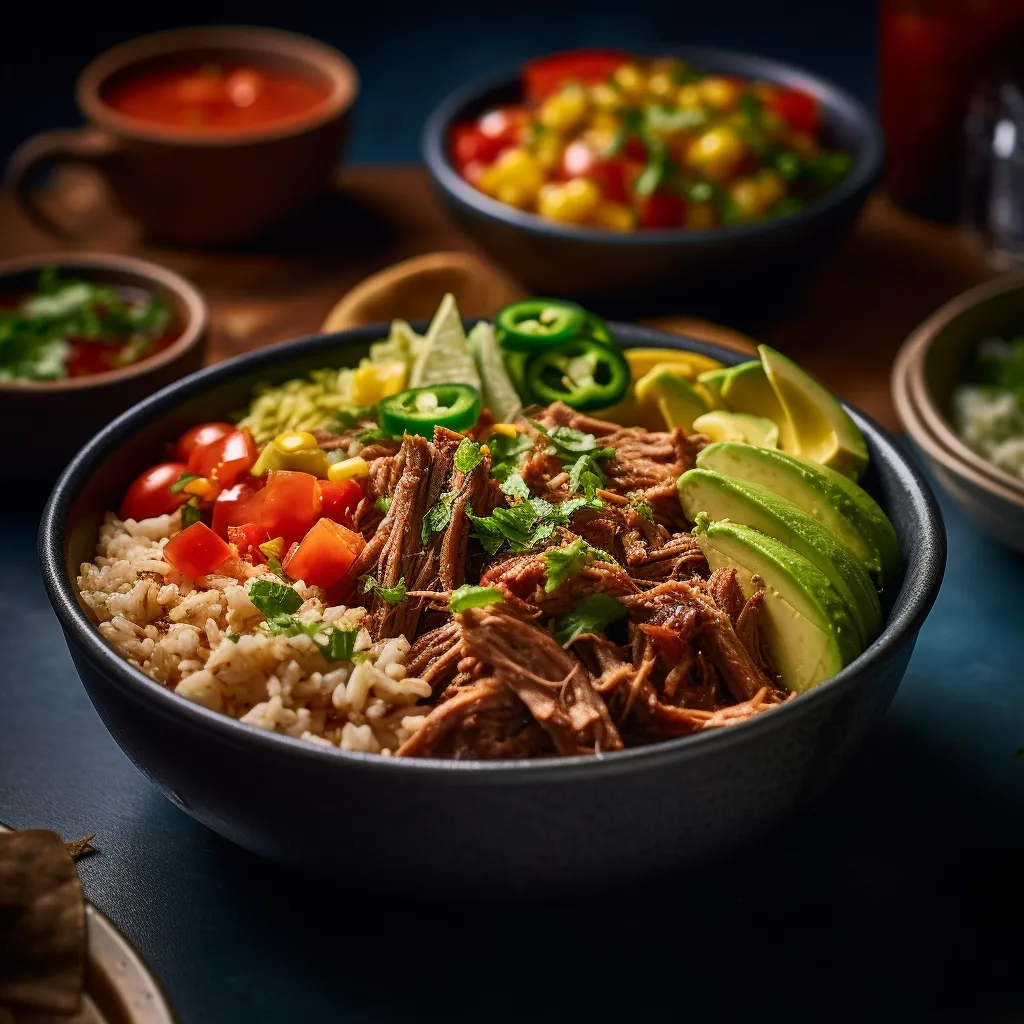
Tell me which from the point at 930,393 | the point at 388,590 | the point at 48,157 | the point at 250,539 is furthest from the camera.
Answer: the point at 48,157

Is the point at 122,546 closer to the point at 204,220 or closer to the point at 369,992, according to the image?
the point at 369,992

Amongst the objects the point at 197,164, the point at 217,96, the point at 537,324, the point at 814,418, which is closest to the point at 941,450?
the point at 814,418

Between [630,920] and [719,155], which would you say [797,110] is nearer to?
[719,155]

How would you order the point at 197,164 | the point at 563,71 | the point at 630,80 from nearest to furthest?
the point at 197,164
the point at 630,80
the point at 563,71

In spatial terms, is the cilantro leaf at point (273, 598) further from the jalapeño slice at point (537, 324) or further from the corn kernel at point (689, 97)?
the corn kernel at point (689, 97)

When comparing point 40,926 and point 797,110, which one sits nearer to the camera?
point 40,926

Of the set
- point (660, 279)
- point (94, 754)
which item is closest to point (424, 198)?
point (660, 279)

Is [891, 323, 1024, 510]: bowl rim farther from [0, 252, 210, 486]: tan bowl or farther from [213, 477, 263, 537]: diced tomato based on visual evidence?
[0, 252, 210, 486]: tan bowl
